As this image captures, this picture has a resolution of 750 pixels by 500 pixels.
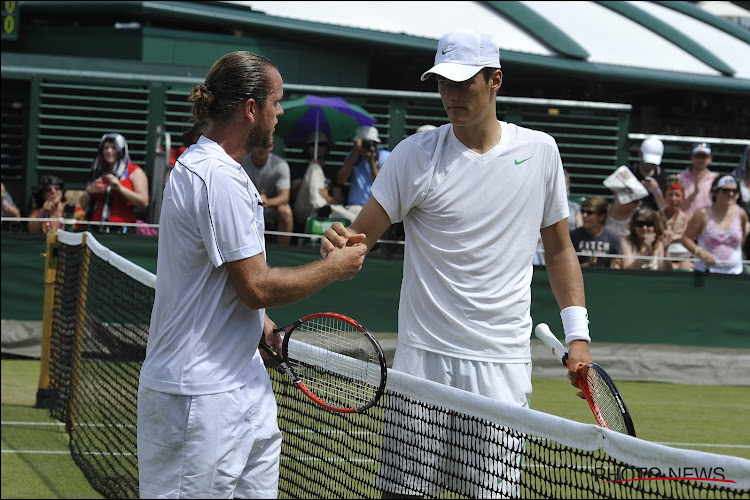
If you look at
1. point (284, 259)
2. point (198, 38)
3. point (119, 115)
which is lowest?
point (284, 259)

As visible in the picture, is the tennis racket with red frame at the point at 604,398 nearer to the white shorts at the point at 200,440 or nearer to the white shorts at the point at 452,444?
the white shorts at the point at 452,444

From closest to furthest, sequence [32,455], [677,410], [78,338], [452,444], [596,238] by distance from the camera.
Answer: [452,444] < [32,455] < [78,338] < [677,410] < [596,238]

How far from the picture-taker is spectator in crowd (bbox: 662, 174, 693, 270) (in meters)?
10.5

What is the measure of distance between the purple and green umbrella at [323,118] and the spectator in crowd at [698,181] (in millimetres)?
3397

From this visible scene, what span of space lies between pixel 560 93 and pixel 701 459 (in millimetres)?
15783

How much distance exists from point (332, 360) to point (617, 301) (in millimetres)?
6592

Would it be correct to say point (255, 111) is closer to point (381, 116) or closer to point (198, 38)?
point (381, 116)

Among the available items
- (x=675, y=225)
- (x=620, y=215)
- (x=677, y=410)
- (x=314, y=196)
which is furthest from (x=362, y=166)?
(x=677, y=410)

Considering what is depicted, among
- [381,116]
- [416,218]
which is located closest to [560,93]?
[381,116]

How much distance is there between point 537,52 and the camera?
679 inches

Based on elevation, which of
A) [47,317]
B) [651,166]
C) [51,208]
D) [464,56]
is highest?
[464,56]

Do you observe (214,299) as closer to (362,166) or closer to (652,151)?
(362,166)

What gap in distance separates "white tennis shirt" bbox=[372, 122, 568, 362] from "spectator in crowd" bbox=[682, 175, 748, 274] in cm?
662

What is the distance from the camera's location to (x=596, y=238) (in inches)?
413
